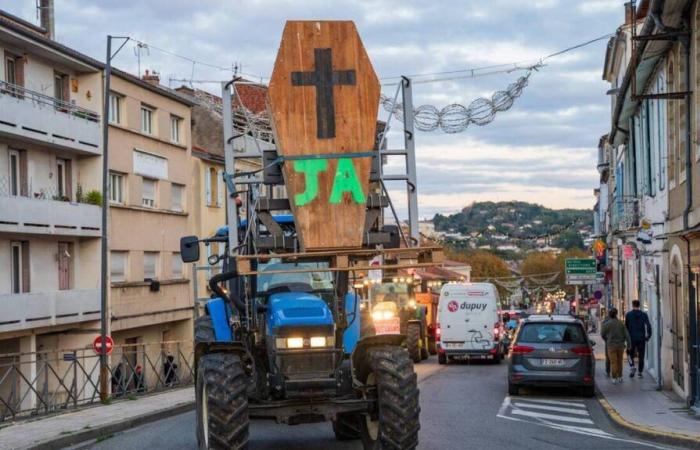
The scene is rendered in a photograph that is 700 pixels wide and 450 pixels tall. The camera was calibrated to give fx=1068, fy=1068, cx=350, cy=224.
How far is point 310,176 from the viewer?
1117 cm

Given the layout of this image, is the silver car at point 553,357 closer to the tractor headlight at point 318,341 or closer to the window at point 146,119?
the tractor headlight at point 318,341

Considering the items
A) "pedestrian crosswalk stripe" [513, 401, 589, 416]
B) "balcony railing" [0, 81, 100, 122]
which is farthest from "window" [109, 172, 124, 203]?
"pedestrian crosswalk stripe" [513, 401, 589, 416]

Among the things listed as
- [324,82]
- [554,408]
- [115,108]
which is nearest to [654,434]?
[554,408]

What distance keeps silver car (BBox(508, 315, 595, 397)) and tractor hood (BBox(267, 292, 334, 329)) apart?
378 inches

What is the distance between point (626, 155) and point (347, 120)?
24547 millimetres

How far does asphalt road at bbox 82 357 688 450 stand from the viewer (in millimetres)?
13680

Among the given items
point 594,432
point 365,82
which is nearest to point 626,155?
point 594,432

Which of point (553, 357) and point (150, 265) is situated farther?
point (150, 265)

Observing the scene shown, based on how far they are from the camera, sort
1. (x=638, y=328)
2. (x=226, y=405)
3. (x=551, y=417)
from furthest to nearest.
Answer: (x=638, y=328) < (x=551, y=417) < (x=226, y=405)

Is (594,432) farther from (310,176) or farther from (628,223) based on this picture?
(628,223)

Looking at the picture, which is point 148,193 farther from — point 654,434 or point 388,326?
point 654,434

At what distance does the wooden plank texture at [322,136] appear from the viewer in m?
11.2

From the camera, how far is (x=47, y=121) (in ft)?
104

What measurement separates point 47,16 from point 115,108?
395 cm
